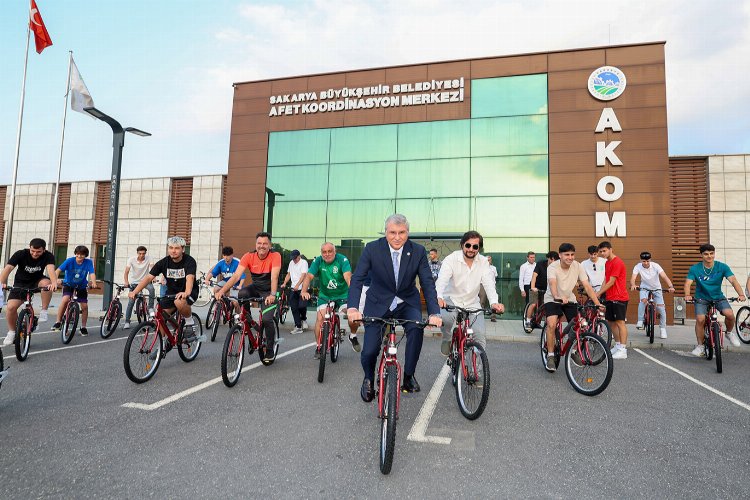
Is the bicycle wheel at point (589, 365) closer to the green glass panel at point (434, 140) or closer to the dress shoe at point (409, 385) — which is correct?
the dress shoe at point (409, 385)

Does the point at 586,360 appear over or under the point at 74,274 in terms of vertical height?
under

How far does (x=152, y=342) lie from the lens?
17.5 ft

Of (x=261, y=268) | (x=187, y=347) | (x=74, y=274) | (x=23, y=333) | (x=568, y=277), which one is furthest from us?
(x=74, y=274)

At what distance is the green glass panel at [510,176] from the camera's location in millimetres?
15383

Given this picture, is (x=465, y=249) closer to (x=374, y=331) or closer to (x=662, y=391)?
(x=374, y=331)

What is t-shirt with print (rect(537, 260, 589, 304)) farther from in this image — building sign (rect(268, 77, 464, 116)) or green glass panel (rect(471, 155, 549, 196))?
building sign (rect(268, 77, 464, 116))

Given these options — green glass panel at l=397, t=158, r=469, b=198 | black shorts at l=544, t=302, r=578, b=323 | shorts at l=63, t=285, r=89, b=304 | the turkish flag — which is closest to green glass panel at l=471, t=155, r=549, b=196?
green glass panel at l=397, t=158, r=469, b=198

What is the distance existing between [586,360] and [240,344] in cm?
450

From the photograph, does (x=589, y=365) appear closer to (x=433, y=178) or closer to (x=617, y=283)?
(x=617, y=283)

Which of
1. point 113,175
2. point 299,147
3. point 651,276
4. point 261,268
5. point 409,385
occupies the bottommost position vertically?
point 409,385

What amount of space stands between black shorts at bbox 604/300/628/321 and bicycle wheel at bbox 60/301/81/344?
10.3 m

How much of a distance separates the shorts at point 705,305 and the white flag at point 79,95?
55.4ft

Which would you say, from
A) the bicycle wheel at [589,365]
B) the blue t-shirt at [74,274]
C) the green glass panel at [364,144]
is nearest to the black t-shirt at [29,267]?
the blue t-shirt at [74,274]

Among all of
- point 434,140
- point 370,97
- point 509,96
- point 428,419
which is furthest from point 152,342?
point 509,96
